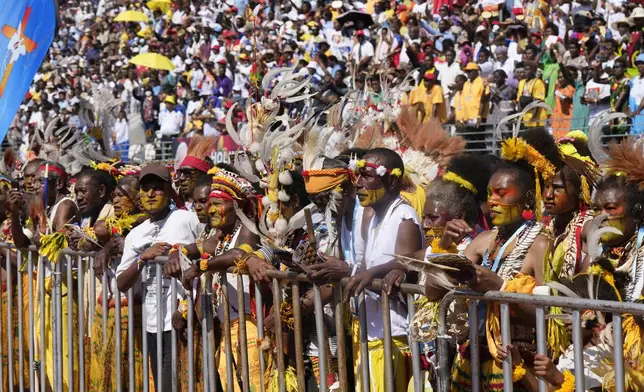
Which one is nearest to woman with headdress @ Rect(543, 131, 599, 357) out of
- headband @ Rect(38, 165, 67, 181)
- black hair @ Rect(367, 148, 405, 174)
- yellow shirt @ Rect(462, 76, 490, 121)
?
black hair @ Rect(367, 148, 405, 174)

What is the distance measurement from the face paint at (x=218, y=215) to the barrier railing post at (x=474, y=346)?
221 cm

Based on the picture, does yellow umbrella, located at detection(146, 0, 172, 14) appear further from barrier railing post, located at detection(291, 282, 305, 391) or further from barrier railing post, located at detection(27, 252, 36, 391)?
barrier railing post, located at detection(291, 282, 305, 391)

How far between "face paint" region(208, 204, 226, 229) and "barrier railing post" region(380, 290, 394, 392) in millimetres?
1731

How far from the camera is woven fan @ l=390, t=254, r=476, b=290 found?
12.7 feet

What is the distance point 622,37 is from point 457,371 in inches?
465

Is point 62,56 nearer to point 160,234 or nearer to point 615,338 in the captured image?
point 160,234

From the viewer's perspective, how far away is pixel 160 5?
1176 inches

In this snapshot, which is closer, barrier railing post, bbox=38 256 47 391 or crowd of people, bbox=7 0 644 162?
barrier railing post, bbox=38 256 47 391

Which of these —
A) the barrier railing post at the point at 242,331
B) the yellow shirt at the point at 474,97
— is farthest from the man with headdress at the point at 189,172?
the yellow shirt at the point at 474,97

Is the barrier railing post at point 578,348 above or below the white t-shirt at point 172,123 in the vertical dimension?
below

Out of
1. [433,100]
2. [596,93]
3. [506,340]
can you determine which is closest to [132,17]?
[433,100]

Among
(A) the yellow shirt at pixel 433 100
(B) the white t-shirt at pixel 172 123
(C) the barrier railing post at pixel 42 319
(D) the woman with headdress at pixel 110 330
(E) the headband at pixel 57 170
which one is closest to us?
(D) the woman with headdress at pixel 110 330

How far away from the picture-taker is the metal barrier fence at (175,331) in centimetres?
390

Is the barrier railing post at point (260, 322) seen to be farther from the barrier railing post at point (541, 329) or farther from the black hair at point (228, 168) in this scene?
the barrier railing post at point (541, 329)
